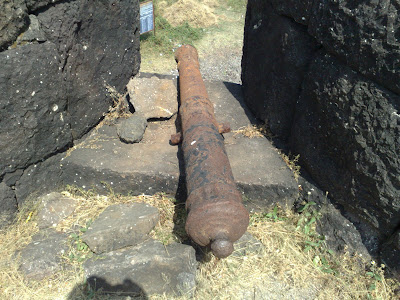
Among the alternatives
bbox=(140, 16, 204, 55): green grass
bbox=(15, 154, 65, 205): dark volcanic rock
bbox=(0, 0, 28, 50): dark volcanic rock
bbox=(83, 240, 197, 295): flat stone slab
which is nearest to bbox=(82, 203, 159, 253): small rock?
bbox=(83, 240, 197, 295): flat stone slab

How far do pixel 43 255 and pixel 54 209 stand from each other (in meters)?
0.52

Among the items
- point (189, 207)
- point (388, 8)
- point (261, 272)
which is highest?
point (388, 8)

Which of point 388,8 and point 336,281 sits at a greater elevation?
point 388,8

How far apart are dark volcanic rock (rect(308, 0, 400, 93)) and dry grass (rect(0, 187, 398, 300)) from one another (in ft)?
4.69

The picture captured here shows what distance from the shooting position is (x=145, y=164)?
3391mm

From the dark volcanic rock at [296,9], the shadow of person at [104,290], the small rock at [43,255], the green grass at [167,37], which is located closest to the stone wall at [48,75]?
the small rock at [43,255]

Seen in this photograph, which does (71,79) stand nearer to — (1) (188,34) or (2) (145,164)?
(2) (145,164)

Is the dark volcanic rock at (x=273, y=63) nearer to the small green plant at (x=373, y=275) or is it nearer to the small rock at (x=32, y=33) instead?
the small green plant at (x=373, y=275)

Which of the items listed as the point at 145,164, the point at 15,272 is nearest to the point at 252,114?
the point at 145,164

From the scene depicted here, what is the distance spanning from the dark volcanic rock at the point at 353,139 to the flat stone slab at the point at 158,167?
1.34 ft

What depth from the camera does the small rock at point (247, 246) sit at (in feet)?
9.86

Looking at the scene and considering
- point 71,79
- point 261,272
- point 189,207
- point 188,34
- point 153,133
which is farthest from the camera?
point 188,34

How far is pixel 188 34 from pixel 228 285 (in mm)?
6757

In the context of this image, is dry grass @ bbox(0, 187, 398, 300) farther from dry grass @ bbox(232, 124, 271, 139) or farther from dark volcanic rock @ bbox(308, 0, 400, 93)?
dark volcanic rock @ bbox(308, 0, 400, 93)
